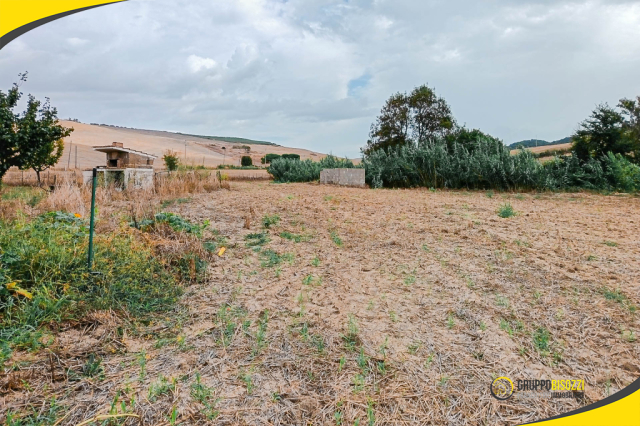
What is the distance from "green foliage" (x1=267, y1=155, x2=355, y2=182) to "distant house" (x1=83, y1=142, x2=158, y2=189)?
6.58 meters

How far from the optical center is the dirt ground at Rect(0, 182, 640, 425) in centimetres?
174

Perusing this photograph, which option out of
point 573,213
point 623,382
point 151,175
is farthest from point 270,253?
point 151,175

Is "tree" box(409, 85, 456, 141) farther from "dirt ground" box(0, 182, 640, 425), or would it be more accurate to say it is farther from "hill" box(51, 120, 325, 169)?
"dirt ground" box(0, 182, 640, 425)

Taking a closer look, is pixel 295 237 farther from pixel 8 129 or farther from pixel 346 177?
pixel 346 177

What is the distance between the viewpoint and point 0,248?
2.84m

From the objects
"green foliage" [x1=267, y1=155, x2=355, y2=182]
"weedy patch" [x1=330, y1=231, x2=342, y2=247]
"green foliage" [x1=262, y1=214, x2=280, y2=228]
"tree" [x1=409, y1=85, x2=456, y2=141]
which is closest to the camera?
"weedy patch" [x1=330, y1=231, x2=342, y2=247]

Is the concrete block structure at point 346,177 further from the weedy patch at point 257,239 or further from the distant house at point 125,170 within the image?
the weedy patch at point 257,239

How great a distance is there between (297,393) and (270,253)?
88.0 inches

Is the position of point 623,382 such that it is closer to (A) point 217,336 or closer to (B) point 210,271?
(A) point 217,336

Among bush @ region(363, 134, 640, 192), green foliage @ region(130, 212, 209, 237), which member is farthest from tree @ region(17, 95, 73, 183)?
bush @ region(363, 134, 640, 192)

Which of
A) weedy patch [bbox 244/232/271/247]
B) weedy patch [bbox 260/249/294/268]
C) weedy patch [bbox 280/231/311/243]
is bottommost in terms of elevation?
weedy patch [bbox 260/249/294/268]

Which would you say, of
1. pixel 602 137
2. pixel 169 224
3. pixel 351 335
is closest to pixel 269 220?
pixel 169 224

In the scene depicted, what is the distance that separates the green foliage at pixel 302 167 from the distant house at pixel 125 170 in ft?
21.6

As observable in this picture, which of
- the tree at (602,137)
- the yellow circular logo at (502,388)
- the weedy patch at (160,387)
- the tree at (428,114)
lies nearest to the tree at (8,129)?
the weedy patch at (160,387)
